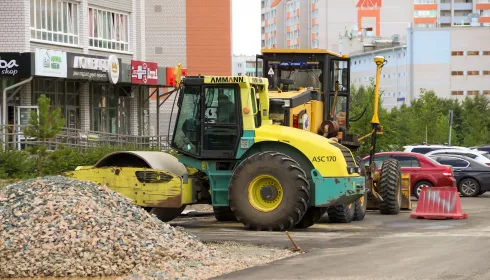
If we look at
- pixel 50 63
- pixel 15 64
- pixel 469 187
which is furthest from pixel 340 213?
pixel 50 63

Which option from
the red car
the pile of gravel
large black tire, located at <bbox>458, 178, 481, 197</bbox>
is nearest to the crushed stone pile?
the pile of gravel

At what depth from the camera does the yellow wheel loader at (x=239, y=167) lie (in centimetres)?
1889

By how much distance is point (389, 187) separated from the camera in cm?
2420

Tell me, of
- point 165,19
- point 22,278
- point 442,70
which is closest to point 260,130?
point 22,278

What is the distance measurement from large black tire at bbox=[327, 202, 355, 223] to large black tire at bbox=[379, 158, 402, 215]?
282 cm

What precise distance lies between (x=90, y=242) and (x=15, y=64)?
85.7ft

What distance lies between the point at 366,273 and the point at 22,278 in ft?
14.7

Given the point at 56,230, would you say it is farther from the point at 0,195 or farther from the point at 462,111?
the point at 462,111

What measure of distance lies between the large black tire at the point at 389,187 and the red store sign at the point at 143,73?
24373 mm

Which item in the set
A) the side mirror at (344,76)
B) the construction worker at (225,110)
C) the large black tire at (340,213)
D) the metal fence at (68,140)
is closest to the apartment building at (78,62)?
the metal fence at (68,140)

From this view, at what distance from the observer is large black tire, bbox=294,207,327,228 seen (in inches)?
784

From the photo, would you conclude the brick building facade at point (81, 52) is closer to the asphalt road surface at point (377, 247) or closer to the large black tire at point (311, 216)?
the asphalt road surface at point (377, 247)

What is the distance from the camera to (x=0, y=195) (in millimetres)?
15625

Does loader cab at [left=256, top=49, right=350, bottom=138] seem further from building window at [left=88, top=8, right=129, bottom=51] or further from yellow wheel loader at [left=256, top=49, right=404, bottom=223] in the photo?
building window at [left=88, top=8, right=129, bottom=51]
